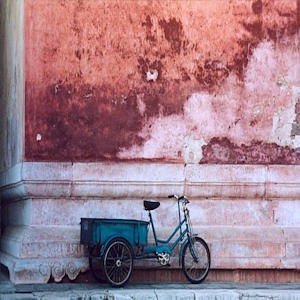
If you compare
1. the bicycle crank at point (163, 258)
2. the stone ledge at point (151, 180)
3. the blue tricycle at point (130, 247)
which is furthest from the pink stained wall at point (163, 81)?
the bicycle crank at point (163, 258)

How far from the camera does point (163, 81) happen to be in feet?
36.7

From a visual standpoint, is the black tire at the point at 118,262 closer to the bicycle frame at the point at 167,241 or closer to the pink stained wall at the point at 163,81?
the bicycle frame at the point at 167,241

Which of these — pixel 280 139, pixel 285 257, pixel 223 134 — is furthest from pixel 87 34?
pixel 285 257

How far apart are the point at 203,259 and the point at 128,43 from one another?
2882mm

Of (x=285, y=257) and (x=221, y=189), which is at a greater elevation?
(x=221, y=189)

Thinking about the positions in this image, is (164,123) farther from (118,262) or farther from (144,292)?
(144,292)

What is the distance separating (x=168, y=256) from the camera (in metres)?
10.4

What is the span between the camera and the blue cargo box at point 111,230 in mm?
10102

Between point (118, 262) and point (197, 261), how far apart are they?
111 centimetres

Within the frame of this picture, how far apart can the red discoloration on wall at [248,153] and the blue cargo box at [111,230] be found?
1396 mm

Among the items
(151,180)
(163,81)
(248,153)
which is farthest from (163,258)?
(163,81)

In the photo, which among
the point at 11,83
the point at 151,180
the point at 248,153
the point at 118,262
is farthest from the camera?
the point at 11,83

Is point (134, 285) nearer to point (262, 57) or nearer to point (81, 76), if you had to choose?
point (81, 76)

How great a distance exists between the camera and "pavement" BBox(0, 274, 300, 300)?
9508 millimetres
